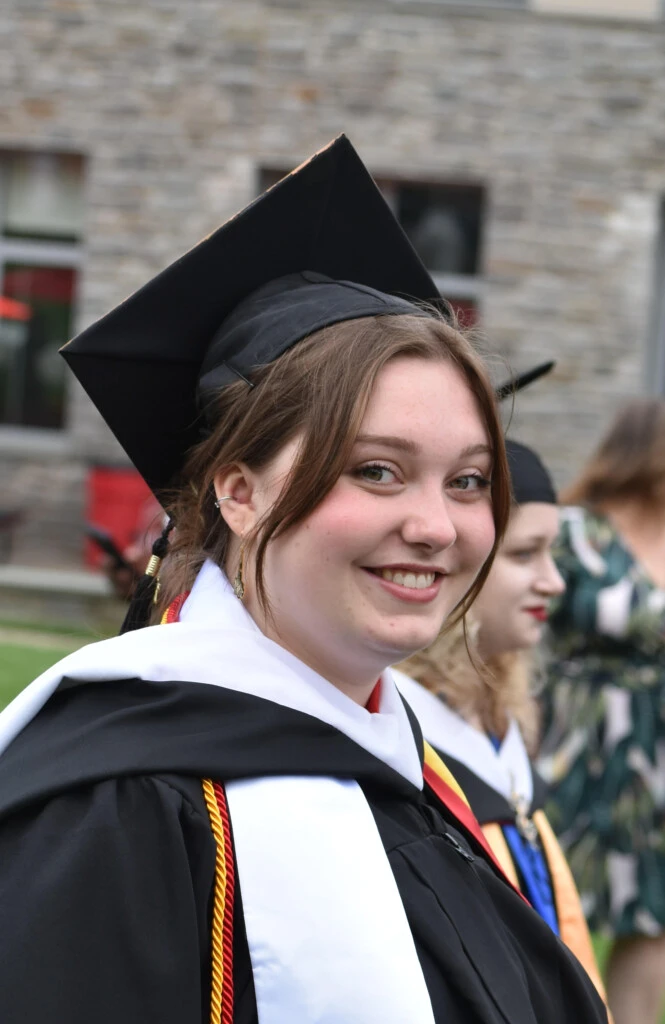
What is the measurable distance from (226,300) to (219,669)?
0.59m

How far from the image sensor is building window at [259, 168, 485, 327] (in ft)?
34.8

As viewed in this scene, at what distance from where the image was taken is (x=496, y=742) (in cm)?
262

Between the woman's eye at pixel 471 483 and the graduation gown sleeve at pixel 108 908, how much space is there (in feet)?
1.75

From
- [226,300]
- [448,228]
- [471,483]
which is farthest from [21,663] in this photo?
[471,483]

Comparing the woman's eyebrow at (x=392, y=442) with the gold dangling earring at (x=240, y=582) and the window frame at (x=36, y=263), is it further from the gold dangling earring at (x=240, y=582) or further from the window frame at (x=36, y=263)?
the window frame at (x=36, y=263)

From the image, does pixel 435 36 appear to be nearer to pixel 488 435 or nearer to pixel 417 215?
pixel 417 215

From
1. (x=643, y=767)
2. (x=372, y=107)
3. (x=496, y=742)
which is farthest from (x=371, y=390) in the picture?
(x=372, y=107)

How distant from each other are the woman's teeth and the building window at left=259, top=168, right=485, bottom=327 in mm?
9252

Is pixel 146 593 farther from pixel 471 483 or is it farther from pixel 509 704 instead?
pixel 509 704

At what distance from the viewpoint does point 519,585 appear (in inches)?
108

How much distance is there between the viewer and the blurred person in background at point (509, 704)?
90.8 inches

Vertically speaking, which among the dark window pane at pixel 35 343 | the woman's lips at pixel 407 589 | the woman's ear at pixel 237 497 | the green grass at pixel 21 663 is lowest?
the green grass at pixel 21 663

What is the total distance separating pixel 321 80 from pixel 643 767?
A: 25.5ft

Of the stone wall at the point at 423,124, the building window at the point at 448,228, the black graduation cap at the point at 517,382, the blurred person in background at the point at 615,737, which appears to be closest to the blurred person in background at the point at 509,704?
the black graduation cap at the point at 517,382
